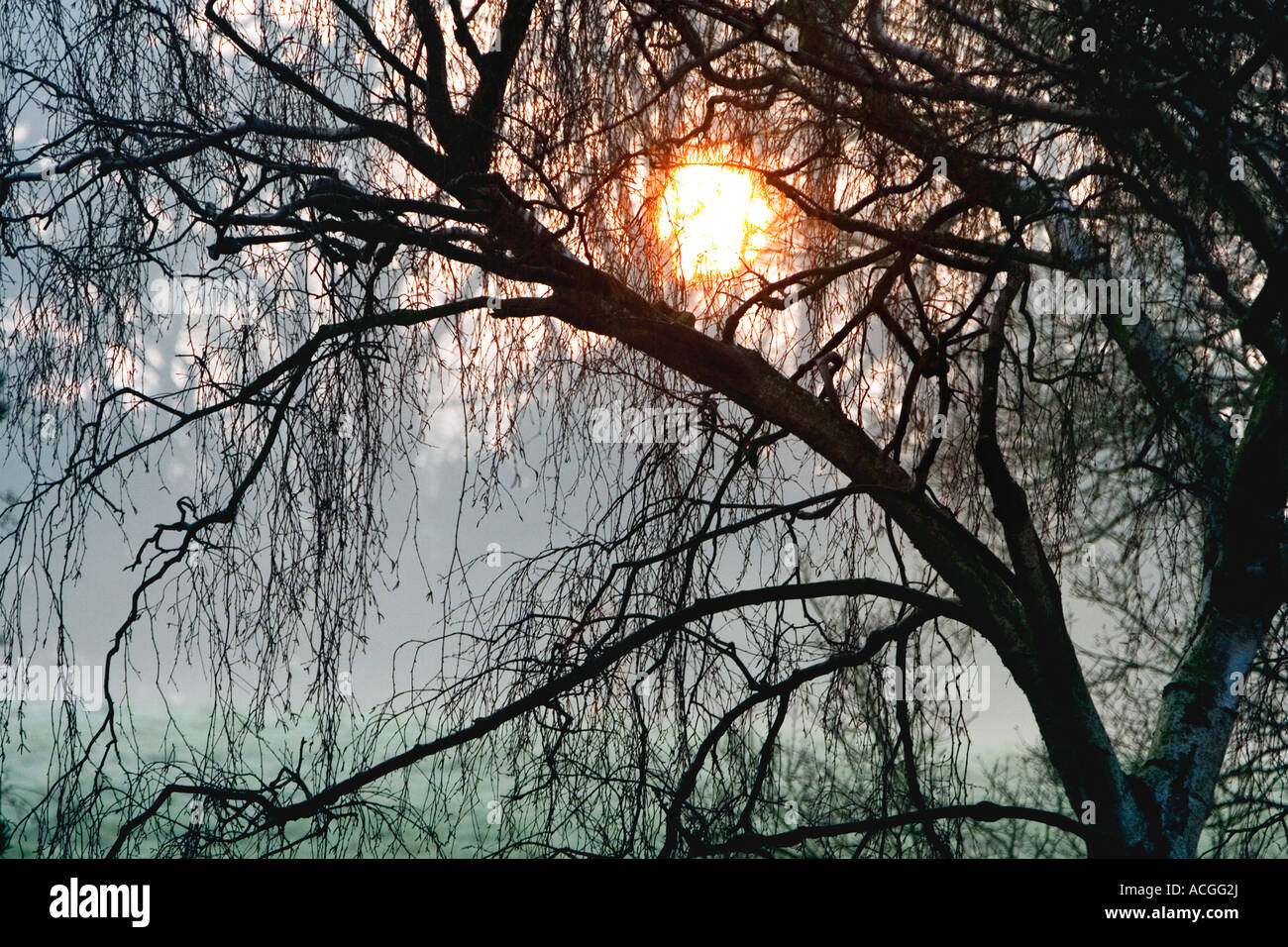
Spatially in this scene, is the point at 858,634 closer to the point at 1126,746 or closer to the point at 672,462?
the point at 672,462

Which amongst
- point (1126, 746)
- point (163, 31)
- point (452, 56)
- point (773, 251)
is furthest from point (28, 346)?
point (1126, 746)

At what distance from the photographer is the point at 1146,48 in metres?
2.77

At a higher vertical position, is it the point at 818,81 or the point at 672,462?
the point at 818,81

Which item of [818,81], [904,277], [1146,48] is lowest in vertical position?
[904,277]

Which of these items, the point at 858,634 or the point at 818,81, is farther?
the point at 818,81

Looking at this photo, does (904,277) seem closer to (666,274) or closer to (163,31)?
(666,274)

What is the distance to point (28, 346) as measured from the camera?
3.06 meters

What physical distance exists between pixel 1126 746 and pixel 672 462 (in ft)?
13.7

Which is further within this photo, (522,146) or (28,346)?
(522,146)
